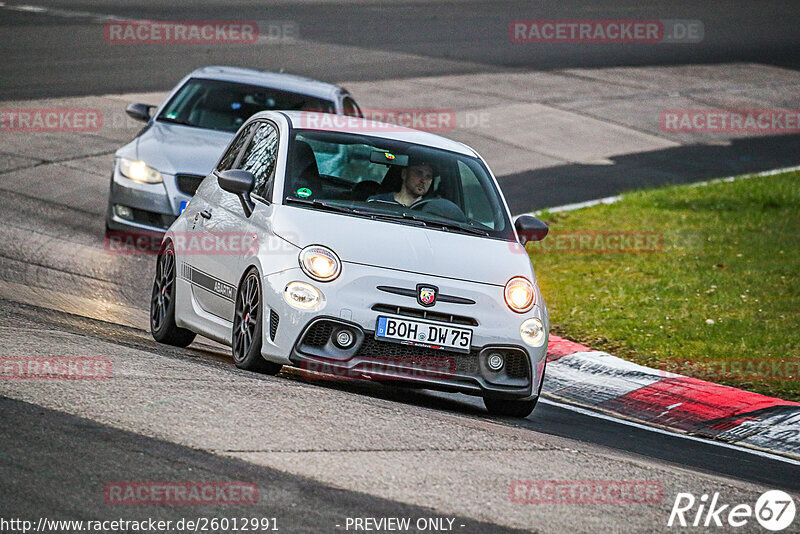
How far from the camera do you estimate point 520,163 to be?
64.9 ft

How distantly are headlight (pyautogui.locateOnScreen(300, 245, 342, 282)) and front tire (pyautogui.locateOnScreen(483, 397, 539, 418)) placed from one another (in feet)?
4.50

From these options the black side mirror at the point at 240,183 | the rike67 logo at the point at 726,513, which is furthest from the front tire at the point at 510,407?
the rike67 logo at the point at 726,513

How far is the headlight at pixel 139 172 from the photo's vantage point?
12.7 m

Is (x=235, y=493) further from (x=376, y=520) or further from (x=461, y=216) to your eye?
(x=461, y=216)

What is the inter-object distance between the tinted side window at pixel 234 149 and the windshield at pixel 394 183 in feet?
2.75

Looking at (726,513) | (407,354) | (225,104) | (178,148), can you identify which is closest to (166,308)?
(407,354)

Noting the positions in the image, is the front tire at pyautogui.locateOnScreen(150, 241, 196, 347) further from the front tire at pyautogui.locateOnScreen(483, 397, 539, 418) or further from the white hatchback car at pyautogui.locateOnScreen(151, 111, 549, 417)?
the front tire at pyautogui.locateOnScreen(483, 397, 539, 418)

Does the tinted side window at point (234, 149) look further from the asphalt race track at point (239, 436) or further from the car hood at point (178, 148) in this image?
the car hood at point (178, 148)

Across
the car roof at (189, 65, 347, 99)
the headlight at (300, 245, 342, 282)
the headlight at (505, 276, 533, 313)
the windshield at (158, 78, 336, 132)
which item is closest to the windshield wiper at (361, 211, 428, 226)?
the headlight at (300, 245, 342, 282)

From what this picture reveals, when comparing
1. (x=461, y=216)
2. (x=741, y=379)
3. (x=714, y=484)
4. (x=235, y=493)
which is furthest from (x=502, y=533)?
(x=741, y=379)

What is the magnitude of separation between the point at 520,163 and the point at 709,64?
37.8 ft

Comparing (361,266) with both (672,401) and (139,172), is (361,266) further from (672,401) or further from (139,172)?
(139,172)

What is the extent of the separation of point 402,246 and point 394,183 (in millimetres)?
990

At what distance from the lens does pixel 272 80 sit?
14078 mm
